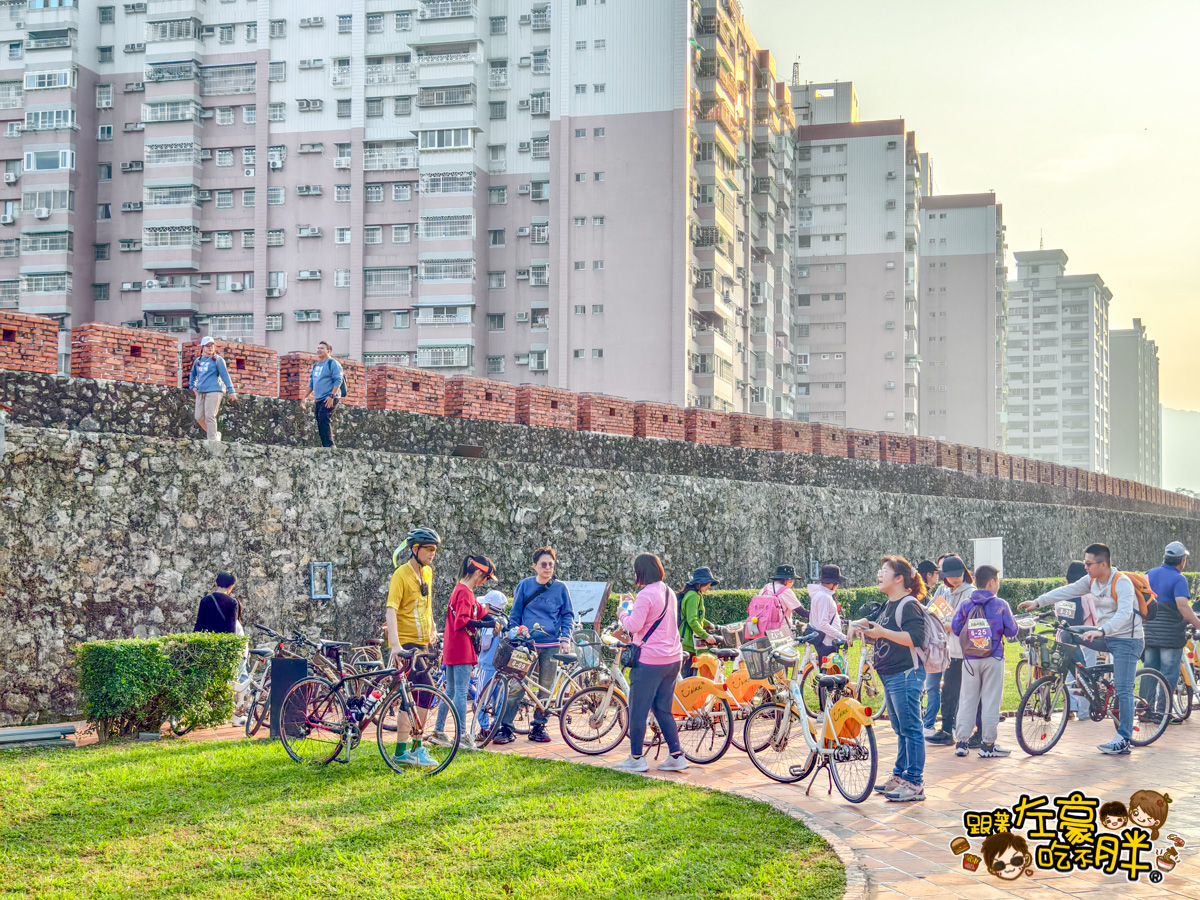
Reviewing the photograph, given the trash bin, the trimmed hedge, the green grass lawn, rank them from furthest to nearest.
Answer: the trimmed hedge, the trash bin, the green grass lawn

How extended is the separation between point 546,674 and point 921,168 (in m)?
78.7

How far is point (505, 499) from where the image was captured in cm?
1591

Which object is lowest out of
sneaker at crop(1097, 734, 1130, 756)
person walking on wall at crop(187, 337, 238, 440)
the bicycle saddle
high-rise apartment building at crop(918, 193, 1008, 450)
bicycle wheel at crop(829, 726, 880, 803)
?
sneaker at crop(1097, 734, 1130, 756)

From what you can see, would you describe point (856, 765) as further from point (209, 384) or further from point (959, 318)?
point (959, 318)

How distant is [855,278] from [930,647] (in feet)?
197

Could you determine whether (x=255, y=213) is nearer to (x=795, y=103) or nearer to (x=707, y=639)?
(x=795, y=103)

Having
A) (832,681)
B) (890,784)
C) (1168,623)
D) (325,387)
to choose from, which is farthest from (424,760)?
(325,387)

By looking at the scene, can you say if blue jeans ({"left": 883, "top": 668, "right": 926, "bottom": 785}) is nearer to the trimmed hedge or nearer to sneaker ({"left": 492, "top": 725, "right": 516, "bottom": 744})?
sneaker ({"left": 492, "top": 725, "right": 516, "bottom": 744})

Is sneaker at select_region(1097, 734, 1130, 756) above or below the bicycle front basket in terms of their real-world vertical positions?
below

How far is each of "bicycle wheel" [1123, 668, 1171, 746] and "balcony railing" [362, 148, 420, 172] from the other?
4151 cm

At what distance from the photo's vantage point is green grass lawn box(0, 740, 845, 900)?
535cm

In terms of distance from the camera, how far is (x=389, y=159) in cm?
4741

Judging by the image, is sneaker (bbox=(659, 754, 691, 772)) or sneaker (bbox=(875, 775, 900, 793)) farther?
sneaker (bbox=(659, 754, 691, 772))

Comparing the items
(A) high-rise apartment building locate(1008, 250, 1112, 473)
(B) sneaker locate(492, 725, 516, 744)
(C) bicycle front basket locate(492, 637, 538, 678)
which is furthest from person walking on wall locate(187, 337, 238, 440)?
(A) high-rise apartment building locate(1008, 250, 1112, 473)
